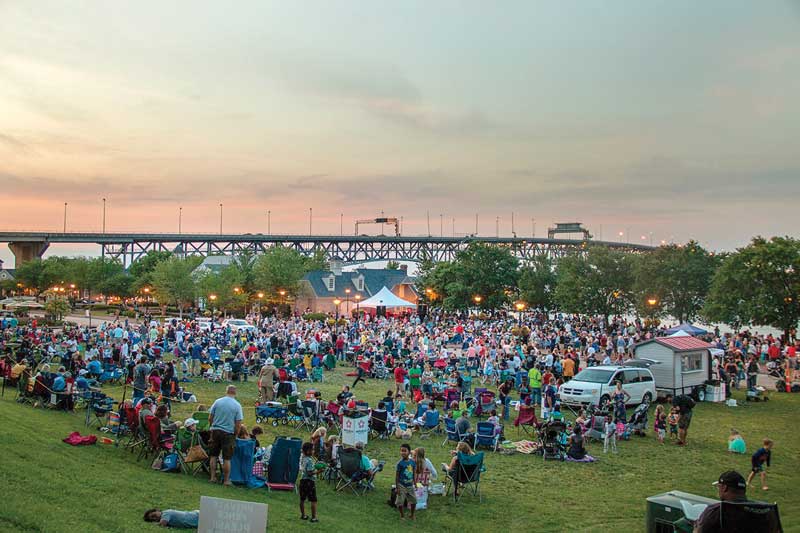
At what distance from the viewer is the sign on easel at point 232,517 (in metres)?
5.34

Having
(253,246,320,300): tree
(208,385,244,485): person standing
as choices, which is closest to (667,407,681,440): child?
(208,385,244,485): person standing

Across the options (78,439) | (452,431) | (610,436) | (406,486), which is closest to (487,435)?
(452,431)

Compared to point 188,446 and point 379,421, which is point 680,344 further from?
point 188,446

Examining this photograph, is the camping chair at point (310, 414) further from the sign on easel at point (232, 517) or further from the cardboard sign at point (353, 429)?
the sign on easel at point (232, 517)

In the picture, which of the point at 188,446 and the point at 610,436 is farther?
the point at 610,436

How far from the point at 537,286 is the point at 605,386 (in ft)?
154

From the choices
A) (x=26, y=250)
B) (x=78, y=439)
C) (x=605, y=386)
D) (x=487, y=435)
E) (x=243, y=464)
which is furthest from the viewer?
(x=26, y=250)

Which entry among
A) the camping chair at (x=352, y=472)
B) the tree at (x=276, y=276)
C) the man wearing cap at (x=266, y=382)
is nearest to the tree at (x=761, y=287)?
the man wearing cap at (x=266, y=382)

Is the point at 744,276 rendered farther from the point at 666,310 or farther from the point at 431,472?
the point at 431,472

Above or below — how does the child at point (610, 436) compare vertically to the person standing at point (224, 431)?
below

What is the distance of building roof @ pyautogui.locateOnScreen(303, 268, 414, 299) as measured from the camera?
231 feet

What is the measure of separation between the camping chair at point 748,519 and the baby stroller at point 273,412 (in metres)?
11.8

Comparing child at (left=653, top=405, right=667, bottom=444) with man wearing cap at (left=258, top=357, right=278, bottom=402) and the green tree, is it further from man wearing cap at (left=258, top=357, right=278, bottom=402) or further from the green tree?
the green tree

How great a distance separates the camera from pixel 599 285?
54375 millimetres
